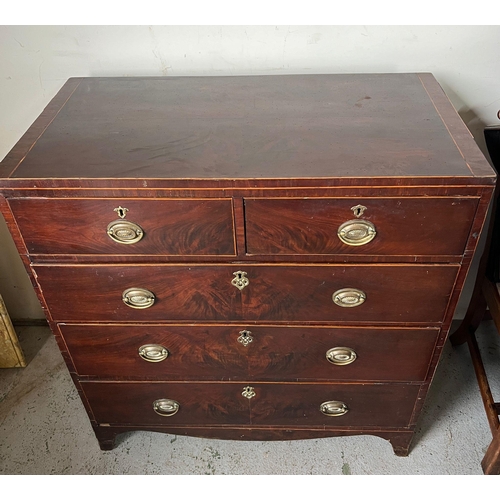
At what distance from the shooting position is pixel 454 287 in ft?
3.73

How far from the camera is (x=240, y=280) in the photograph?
114cm

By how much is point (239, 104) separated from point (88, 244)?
51 cm

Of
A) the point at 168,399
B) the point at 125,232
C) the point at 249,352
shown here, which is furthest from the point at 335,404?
the point at 125,232

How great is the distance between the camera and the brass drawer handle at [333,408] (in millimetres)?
1434

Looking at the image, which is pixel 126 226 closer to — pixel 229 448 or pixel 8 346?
pixel 229 448

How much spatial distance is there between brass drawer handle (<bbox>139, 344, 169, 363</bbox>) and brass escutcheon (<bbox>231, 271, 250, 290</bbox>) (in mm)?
308

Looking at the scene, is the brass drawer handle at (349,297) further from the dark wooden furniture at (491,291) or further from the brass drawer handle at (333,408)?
the dark wooden furniture at (491,291)

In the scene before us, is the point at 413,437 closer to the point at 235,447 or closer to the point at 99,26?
the point at 235,447

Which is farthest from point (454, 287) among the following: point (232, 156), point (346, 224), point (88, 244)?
point (88, 244)

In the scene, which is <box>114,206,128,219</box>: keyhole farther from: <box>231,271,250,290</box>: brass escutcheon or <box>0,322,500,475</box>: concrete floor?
<box>0,322,500,475</box>: concrete floor

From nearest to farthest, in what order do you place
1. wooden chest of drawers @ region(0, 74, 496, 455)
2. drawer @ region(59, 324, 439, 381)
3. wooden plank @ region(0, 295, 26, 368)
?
wooden chest of drawers @ region(0, 74, 496, 455)
drawer @ region(59, 324, 439, 381)
wooden plank @ region(0, 295, 26, 368)

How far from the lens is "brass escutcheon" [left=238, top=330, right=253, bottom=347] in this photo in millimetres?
1258

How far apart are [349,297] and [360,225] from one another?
21cm

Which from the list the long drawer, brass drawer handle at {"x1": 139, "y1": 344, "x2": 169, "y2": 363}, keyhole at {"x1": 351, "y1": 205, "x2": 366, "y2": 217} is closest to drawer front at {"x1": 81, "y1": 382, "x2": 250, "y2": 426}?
the long drawer
